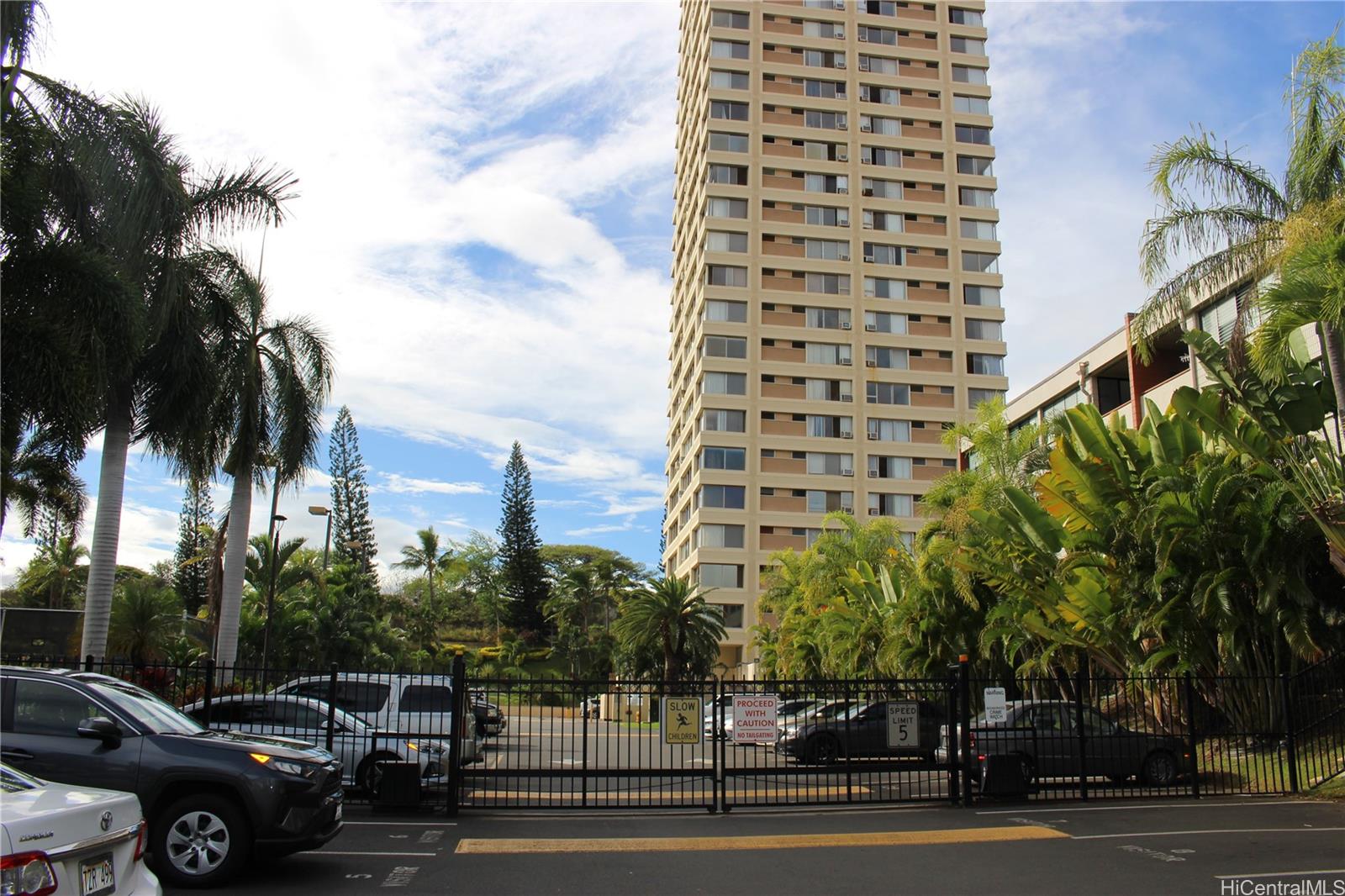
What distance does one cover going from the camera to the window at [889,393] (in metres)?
65.4

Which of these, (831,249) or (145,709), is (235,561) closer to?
(145,709)

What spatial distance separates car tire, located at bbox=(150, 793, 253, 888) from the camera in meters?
8.41

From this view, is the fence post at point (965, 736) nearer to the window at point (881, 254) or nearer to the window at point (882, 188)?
the window at point (881, 254)

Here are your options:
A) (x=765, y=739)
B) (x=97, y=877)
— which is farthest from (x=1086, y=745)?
(x=97, y=877)

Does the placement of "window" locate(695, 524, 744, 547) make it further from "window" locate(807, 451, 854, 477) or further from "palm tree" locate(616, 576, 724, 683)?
"palm tree" locate(616, 576, 724, 683)

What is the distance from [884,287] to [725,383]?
13.6 m

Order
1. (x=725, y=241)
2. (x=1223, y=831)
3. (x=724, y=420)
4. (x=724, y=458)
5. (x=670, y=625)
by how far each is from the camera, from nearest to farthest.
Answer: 1. (x=1223, y=831)
2. (x=670, y=625)
3. (x=724, y=458)
4. (x=724, y=420)
5. (x=725, y=241)

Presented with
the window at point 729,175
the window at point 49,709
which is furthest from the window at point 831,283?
the window at point 49,709

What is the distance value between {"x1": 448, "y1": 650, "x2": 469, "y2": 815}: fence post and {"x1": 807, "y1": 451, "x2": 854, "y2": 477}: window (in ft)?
168

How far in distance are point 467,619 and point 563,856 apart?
85653mm

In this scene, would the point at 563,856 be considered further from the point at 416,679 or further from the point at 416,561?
the point at 416,561

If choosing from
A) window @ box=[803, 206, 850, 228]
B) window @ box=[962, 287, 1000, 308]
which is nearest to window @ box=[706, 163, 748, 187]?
window @ box=[803, 206, 850, 228]

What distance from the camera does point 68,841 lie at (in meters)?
4.83

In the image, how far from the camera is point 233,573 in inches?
868
